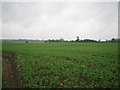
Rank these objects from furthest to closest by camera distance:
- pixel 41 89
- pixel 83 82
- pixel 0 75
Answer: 1. pixel 0 75
2. pixel 83 82
3. pixel 41 89

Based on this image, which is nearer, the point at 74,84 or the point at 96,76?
the point at 74,84

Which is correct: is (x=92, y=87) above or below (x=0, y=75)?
below

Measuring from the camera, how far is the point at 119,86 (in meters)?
6.32

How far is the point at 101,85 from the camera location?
20.9 feet

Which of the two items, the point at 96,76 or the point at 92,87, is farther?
the point at 96,76

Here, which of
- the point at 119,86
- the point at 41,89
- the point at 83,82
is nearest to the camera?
the point at 41,89

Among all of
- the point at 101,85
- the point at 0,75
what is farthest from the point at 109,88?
the point at 0,75

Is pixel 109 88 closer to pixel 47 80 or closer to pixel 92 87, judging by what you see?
pixel 92 87

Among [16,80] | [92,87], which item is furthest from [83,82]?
[16,80]

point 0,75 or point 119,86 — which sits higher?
point 0,75

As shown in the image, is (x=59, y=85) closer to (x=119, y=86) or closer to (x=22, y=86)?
(x=22, y=86)

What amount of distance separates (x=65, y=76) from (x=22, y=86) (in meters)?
3.63

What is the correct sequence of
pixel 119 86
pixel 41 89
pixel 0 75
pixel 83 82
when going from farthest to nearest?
pixel 0 75 < pixel 83 82 < pixel 119 86 < pixel 41 89

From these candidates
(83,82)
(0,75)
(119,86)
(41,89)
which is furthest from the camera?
(0,75)
